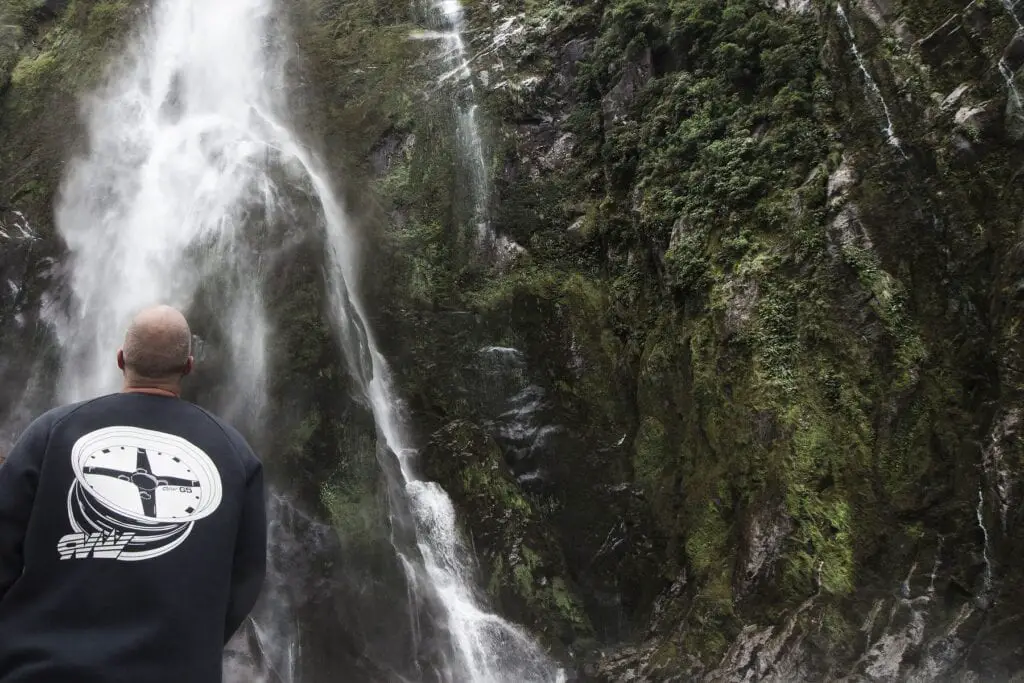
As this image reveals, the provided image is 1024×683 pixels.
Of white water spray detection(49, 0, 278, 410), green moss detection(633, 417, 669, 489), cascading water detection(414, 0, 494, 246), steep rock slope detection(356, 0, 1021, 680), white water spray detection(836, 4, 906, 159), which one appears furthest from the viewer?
cascading water detection(414, 0, 494, 246)

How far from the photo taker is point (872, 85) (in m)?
7.07

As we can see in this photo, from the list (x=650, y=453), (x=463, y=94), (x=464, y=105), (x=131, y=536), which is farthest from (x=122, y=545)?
(x=463, y=94)

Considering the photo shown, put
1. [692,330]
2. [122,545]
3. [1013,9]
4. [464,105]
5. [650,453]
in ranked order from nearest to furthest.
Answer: [122,545], [1013,9], [692,330], [650,453], [464,105]

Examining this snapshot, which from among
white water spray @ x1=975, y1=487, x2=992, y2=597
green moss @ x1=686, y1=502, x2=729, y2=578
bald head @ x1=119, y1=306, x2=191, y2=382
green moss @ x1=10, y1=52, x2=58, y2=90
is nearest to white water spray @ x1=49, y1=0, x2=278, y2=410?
green moss @ x1=10, y1=52, x2=58, y2=90

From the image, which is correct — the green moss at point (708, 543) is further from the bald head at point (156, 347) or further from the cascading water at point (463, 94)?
the bald head at point (156, 347)

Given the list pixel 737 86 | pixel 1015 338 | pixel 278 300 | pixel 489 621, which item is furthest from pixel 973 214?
pixel 278 300

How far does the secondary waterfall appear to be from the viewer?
723 centimetres

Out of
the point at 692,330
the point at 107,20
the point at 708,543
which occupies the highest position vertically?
the point at 107,20

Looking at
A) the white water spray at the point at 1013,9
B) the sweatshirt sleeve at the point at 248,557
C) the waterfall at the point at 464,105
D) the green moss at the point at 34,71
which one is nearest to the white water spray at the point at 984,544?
the white water spray at the point at 1013,9

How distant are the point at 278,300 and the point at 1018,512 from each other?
7.83m

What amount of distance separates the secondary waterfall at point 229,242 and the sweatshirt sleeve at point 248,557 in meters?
5.24

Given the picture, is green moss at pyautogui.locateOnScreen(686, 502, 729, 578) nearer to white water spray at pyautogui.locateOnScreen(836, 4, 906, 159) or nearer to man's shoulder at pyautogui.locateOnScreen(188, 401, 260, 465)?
white water spray at pyautogui.locateOnScreen(836, 4, 906, 159)

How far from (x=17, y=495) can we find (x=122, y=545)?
0.34m

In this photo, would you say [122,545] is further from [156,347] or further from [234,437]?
[156,347]
